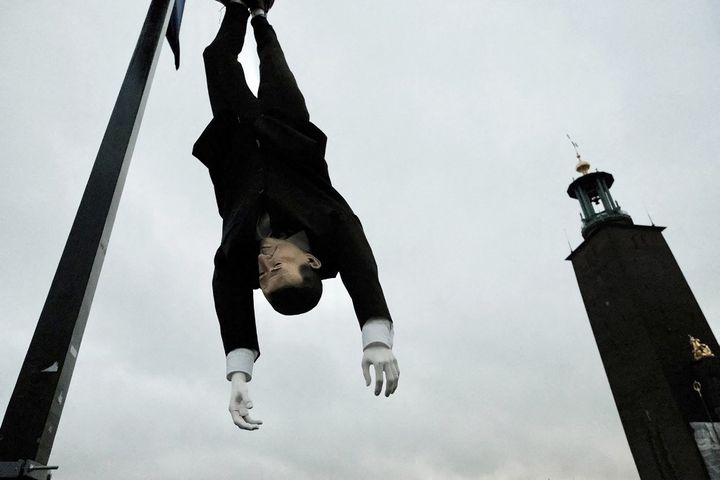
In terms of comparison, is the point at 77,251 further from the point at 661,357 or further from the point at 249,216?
the point at 661,357

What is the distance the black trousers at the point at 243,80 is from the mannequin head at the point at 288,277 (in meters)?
0.72

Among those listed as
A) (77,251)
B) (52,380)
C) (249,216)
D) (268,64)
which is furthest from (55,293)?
(268,64)

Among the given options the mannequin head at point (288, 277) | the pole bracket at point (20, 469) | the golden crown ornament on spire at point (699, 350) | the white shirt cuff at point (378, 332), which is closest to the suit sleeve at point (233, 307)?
the mannequin head at point (288, 277)

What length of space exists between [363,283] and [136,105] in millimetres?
1180

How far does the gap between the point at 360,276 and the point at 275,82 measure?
1.18 m

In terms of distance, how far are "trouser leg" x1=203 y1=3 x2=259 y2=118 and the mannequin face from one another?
2.55ft

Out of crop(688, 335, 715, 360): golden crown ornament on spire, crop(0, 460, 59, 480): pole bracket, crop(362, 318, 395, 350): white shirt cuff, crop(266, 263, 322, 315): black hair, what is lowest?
crop(0, 460, 59, 480): pole bracket

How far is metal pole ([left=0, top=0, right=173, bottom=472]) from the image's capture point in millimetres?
1420

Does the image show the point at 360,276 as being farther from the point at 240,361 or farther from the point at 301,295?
the point at 240,361

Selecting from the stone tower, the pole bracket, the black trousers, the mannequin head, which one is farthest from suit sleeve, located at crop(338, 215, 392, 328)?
the stone tower

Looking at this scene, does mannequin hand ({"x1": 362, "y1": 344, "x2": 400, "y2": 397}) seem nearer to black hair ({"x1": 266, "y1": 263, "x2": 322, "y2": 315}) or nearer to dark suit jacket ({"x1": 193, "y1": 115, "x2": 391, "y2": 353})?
dark suit jacket ({"x1": 193, "y1": 115, "x2": 391, "y2": 353})

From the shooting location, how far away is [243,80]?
267cm

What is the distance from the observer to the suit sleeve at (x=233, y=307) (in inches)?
87.4

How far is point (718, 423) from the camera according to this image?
25594 millimetres
